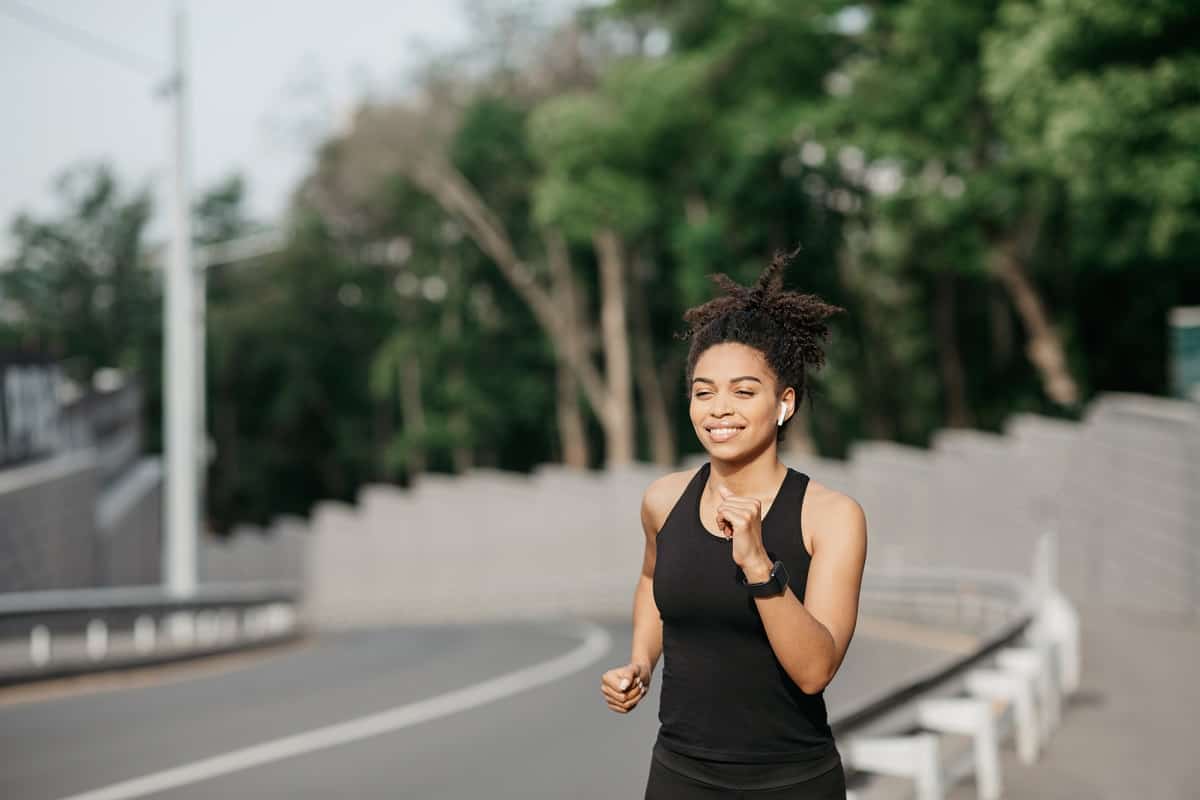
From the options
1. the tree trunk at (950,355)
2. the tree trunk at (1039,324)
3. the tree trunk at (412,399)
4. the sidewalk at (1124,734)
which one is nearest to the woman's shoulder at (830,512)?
→ the sidewalk at (1124,734)

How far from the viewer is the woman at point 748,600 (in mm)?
3756

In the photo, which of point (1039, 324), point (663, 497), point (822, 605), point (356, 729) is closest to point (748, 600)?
point (822, 605)

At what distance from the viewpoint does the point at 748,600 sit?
3766 millimetres

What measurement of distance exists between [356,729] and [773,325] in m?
10.9

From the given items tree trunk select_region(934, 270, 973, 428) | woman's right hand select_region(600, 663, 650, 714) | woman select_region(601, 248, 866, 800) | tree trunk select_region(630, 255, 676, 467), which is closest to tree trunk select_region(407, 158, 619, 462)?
tree trunk select_region(630, 255, 676, 467)

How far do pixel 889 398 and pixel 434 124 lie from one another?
1879 centimetres

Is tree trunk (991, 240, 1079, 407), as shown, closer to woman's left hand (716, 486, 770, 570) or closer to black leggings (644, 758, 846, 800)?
black leggings (644, 758, 846, 800)

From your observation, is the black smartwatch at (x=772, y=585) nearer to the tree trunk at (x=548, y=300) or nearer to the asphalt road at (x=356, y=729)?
the asphalt road at (x=356, y=729)

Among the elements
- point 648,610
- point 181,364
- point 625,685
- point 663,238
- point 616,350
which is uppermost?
point 663,238

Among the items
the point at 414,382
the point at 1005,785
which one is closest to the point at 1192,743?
the point at 1005,785

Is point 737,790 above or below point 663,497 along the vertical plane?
below

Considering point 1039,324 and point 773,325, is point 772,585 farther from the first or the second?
point 1039,324

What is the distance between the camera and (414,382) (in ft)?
250

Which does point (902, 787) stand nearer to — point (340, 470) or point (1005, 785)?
point (1005, 785)
